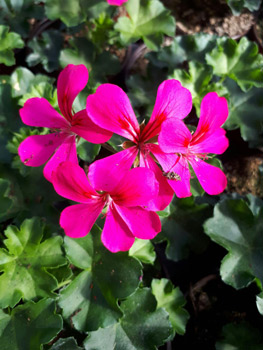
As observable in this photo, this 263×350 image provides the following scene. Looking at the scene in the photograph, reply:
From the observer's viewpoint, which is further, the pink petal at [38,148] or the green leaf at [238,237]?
the green leaf at [238,237]

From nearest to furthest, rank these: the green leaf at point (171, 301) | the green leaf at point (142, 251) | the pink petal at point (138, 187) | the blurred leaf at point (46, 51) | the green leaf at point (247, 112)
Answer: the pink petal at point (138, 187), the green leaf at point (142, 251), the green leaf at point (171, 301), the green leaf at point (247, 112), the blurred leaf at point (46, 51)

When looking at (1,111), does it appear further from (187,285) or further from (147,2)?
(187,285)

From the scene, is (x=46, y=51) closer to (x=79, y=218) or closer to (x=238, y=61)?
(x=238, y=61)

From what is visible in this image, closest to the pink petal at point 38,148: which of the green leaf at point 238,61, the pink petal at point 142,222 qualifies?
the pink petal at point 142,222

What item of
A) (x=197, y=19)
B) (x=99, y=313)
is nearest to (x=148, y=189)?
(x=99, y=313)

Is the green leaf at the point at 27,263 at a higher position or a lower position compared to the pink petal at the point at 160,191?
lower

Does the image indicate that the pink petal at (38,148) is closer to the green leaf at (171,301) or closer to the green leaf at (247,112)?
the green leaf at (171,301)

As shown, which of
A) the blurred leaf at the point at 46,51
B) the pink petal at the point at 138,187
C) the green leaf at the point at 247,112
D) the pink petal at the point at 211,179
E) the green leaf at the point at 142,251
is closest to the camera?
the pink petal at the point at 138,187
